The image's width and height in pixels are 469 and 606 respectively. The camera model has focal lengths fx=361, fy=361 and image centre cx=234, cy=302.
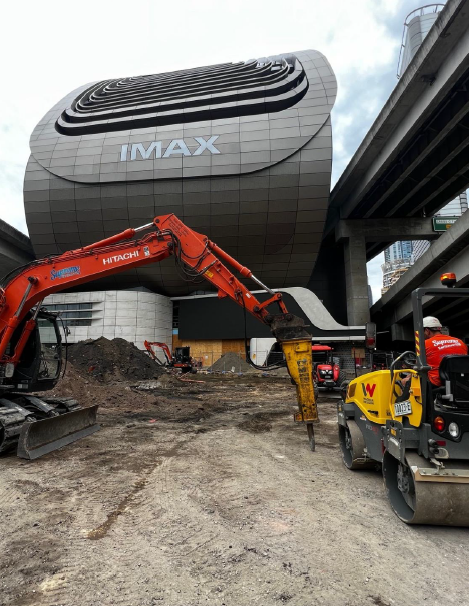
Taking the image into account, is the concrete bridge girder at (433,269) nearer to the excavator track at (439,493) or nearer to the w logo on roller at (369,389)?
the w logo on roller at (369,389)

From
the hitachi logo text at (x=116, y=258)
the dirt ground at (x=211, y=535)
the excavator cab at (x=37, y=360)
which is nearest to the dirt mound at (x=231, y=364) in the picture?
the excavator cab at (x=37, y=360)

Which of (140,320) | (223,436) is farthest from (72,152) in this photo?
(223,436)

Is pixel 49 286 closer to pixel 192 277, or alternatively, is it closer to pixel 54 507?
pixel 192 277

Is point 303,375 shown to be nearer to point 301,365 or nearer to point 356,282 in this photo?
point 301,365

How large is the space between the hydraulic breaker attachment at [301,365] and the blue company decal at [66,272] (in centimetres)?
484

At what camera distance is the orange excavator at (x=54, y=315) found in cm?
740

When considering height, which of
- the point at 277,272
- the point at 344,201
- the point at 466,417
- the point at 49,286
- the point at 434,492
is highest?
the point at 344,201

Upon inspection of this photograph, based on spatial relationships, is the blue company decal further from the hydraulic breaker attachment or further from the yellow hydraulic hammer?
the yellow hydraulic hammer

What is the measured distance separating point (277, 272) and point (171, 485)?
34807mm

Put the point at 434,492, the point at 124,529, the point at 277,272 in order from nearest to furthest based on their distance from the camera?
1. the point at 434,492
2. the point at 124,529
3. the point at 277,272

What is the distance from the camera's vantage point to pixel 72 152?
36.3 m

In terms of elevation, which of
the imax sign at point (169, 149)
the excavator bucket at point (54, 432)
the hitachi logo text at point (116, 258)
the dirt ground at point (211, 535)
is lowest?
the dirt ground at point (211, 535)

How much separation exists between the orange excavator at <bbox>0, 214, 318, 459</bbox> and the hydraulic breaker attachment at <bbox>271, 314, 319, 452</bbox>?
0.8 inches

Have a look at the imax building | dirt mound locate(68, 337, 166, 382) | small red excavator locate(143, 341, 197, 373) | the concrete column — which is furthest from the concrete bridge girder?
dirt mound locate(68, 337, 166, 382)
